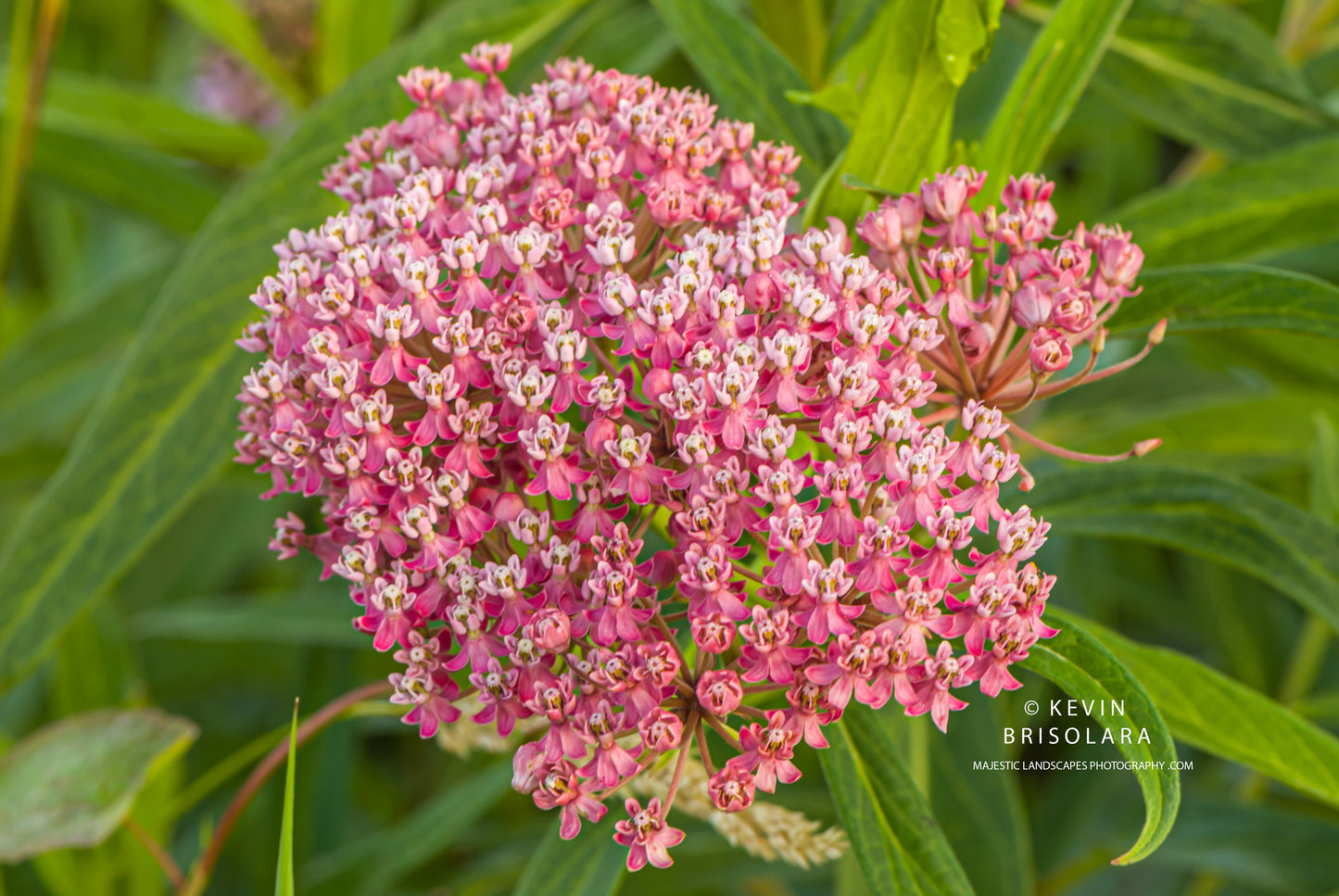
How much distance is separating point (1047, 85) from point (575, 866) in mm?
668

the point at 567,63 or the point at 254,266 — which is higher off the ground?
the point at 567,63

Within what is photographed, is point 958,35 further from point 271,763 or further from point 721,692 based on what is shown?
point 271,763

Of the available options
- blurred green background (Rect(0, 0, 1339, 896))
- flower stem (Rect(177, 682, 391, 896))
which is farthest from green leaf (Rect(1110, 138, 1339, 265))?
flower stem (Rect(177, 682, 391, 896))

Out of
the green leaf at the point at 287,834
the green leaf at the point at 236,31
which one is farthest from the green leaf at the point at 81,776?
the green leaf at the point at 236,31

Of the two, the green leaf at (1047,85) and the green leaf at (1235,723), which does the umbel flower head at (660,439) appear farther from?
the green leaf at (1235,723)

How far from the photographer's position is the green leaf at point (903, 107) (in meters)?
0.74

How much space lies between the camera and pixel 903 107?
0.77 meters

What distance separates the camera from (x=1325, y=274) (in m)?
1.40

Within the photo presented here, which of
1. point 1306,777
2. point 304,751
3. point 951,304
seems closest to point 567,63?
point 951,304

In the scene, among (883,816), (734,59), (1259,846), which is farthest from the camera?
(1259,846)

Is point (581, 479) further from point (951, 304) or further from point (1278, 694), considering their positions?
point (1278, 694)

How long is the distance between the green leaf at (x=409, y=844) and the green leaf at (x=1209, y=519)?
0.70 m

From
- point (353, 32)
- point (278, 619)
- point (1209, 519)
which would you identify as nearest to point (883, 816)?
point (1209, 519)

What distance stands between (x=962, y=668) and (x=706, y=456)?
19 cm
